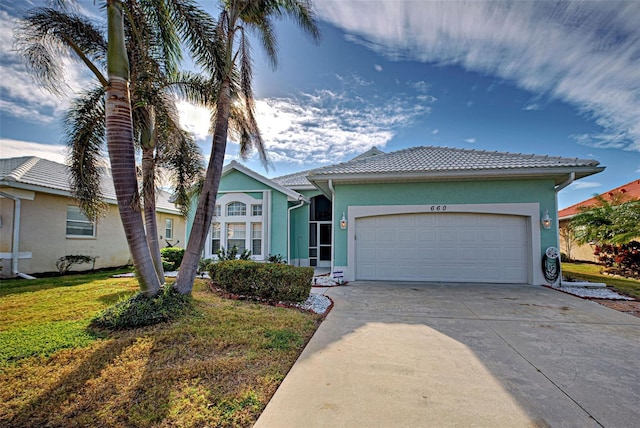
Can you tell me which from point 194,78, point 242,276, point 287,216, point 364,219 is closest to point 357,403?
point 242,276

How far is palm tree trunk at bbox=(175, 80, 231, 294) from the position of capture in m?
6.05

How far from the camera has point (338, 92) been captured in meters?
11.9

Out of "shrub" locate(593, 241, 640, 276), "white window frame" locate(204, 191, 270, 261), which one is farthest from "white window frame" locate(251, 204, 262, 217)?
"shrub" locate(593, 241, 640, 276)

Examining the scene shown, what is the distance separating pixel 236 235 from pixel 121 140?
351 inches

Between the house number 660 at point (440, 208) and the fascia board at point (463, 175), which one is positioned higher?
the fascia board at point (463, 175)

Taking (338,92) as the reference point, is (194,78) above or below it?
below

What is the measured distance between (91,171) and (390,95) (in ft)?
34.3

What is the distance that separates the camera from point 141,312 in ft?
16.1

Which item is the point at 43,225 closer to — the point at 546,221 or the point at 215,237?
the point at 215,237

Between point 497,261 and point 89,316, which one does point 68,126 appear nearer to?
point 89,316

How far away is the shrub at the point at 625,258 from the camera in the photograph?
38.5ft

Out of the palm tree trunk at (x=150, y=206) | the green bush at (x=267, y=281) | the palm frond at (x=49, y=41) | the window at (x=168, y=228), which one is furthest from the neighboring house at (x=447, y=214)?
the window at (x=168, y=228)

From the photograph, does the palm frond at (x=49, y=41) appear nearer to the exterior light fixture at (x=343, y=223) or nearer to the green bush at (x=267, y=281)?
the green bush at (x=267, y=281)

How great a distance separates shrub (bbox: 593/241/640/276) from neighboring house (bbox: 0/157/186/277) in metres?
18.5
